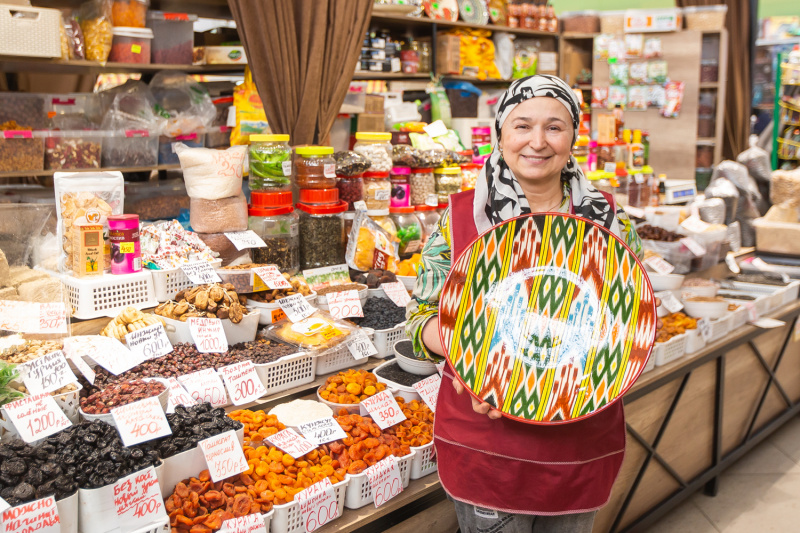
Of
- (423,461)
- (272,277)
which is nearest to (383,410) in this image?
(423,461)

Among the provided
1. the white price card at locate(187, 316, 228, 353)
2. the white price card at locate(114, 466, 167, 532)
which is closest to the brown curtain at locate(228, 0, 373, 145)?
the white price card at locate(187, 316, 228, 353)

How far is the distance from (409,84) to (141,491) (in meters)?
3.97

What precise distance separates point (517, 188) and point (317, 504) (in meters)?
0.87

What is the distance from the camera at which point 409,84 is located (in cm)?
497

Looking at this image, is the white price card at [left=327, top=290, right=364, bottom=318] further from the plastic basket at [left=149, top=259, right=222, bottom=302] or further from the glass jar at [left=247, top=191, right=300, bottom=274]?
the plastic basket at [left=149, top=259, right=222, bottom=302]

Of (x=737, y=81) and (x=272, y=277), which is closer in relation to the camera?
(x=272, y=277)

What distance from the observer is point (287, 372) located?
221 centimetres

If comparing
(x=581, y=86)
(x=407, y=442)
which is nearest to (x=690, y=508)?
(x=407, y=442)

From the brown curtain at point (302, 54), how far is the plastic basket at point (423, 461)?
1691 millimetres

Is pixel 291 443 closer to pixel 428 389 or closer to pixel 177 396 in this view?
pixel 177 396

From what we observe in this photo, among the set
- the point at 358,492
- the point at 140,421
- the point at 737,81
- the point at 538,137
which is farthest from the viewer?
the point at 737,81

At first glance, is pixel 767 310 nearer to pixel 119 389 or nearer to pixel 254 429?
pixel 254 429

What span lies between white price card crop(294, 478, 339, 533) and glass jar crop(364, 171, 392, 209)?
1.58m

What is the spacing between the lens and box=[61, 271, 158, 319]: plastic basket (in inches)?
84.2
